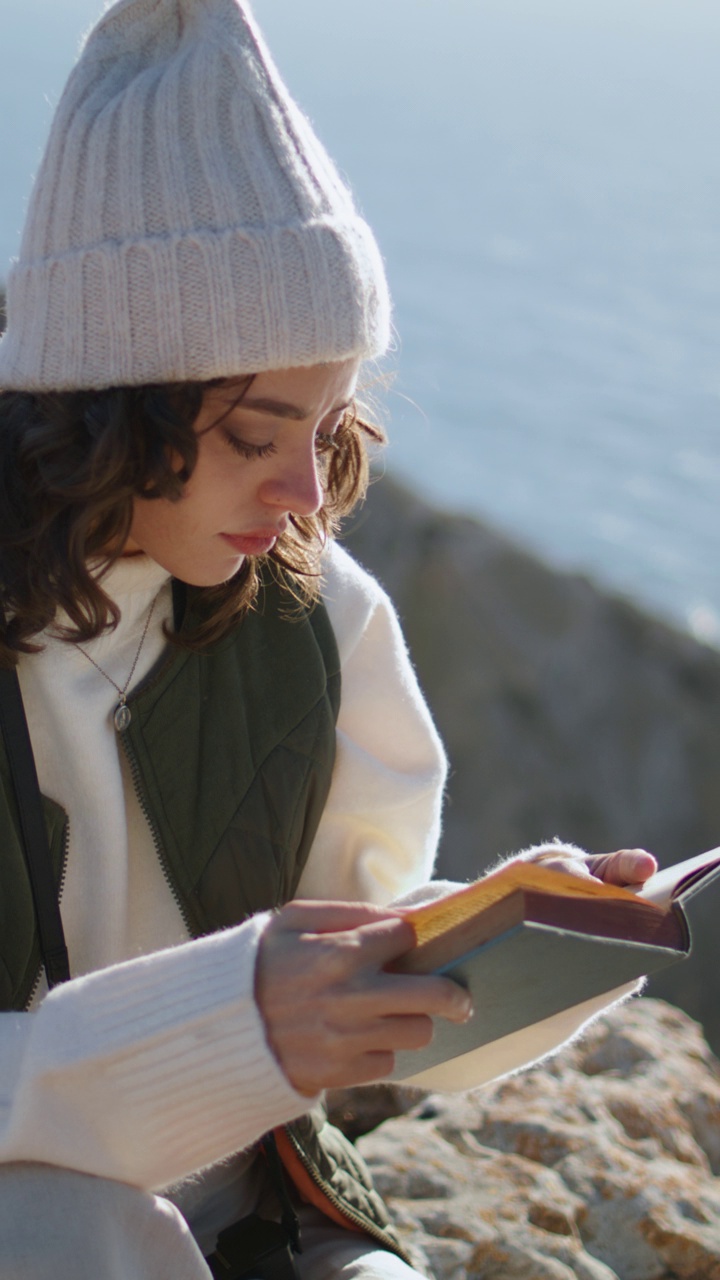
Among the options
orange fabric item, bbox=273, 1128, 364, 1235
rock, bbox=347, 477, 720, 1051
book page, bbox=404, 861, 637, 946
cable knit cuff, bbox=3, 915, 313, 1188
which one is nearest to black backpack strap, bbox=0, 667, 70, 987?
cable knit cuff, bbox=3, 915, 313, 1188

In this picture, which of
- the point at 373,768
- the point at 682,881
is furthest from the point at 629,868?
the point at 373,768

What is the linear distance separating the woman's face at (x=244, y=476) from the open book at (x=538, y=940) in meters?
0.51

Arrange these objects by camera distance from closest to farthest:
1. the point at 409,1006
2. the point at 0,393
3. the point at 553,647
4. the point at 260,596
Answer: the point at 409,1006
the point at 0,393
the point at 260,596
the point at 553,647

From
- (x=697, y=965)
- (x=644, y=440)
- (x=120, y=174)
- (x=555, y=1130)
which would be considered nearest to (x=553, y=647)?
(x=697, y=965)

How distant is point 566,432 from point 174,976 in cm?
1729

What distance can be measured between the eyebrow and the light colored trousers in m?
0.78

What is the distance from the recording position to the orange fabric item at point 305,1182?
1551 mm

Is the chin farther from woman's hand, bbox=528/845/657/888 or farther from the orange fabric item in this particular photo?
the orange fabric item

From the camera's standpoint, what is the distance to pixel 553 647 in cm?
642

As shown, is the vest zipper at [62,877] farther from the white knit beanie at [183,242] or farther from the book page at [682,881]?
the book page at [682,881]

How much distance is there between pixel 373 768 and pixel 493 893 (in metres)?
0.72

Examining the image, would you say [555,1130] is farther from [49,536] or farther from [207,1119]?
[49,536]

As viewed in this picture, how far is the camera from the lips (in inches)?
58.7

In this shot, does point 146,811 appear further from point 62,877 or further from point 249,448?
point 249,448
